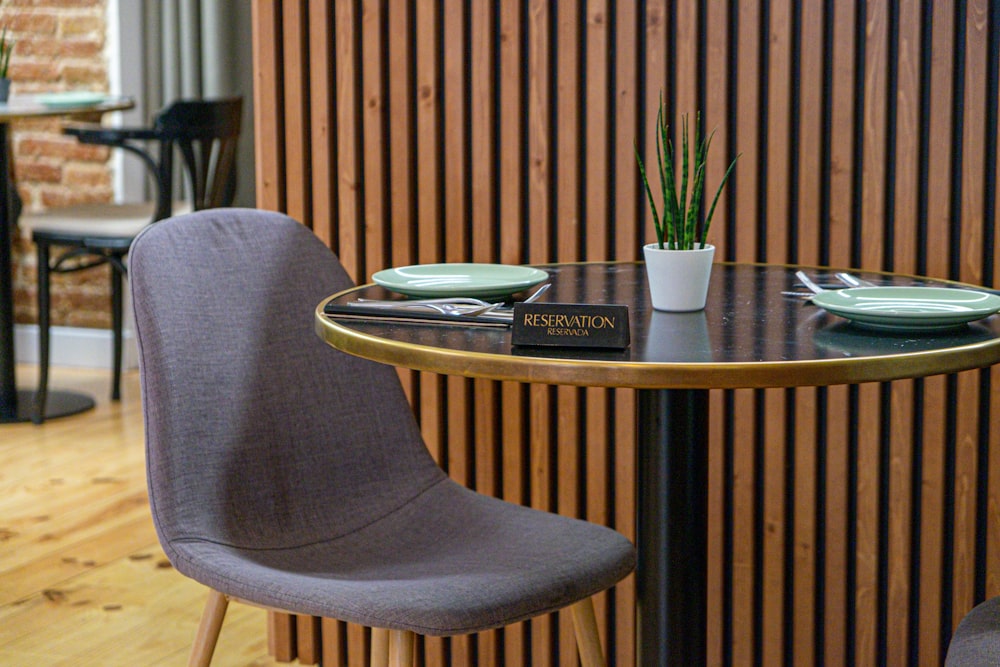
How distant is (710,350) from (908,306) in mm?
272

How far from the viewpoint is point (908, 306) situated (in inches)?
52.9

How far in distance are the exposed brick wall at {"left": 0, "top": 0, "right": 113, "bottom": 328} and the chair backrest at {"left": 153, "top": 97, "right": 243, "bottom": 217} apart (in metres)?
0.79

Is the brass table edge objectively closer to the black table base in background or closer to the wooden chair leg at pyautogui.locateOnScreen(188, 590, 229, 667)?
the black table base in background

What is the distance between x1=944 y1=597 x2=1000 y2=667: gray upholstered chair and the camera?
48.6 inches

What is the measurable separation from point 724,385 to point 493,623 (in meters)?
0.41

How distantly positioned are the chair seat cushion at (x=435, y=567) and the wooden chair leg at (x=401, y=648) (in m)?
0.03

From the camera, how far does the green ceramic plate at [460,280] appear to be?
1.48 meters

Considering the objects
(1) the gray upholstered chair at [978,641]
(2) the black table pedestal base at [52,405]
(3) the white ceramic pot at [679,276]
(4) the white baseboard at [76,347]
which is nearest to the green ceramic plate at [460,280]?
(3) the white ceramic pot at [679,276]

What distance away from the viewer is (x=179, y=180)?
4.93 metres

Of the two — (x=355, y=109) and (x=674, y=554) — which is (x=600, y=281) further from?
(x=355, y=109)

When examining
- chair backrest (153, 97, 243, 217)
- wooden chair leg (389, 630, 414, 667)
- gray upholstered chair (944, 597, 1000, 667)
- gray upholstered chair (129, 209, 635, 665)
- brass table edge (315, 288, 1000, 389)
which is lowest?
wooden chair leg (389, 630, 414, 667)

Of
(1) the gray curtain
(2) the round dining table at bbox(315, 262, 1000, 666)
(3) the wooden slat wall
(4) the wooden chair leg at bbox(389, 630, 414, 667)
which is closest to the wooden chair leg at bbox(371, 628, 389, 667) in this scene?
(4) the wooden chair leg at bbox(389, 630, 414, 667)

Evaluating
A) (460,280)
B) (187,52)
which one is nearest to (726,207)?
(460,280)

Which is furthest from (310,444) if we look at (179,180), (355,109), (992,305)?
(179,180)
